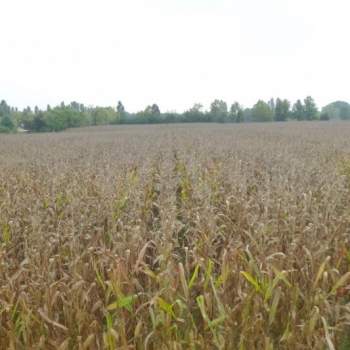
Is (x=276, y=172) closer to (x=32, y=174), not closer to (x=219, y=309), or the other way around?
(x=219, y=309)

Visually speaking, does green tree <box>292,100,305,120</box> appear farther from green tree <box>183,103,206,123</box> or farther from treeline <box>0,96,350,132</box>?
green tree <box>183,103,206,123</box>

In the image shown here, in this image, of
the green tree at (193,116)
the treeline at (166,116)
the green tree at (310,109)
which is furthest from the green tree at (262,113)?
the green tree at (193,116)

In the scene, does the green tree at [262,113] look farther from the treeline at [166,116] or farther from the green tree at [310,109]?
the green tree at [310,109]

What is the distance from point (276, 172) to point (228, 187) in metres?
1.00

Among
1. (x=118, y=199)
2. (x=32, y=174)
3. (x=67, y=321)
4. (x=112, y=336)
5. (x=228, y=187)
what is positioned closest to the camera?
(x=112, y=336)

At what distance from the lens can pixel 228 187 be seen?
21.0 feet

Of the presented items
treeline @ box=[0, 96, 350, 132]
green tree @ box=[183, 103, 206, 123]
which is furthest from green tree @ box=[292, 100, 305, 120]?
green tree @ box=[183, 103, 206, 123]

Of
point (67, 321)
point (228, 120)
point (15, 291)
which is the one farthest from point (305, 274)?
point (228, 120)

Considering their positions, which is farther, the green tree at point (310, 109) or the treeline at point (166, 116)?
the green tree at point (310, 109)

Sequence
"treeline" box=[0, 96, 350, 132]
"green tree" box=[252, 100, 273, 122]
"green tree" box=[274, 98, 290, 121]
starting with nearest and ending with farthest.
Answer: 1. "treeline" box=[0, 96, 350, 132]
2. "green tree" box=[274, 98, 290, 121]
3. "green tree" box=[252, 100, 273, 122]

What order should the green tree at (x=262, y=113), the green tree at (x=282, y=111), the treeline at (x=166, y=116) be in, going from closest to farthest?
the treeline at (x=166, y=116) < the green tree at (x=282, y=111) < the green tree at (x=262, y=113)

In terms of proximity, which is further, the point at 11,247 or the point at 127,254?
the point at 11,247

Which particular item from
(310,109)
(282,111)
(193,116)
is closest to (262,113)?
(282,111)

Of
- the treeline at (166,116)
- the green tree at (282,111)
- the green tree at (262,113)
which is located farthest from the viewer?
the green tree at (262,113)
